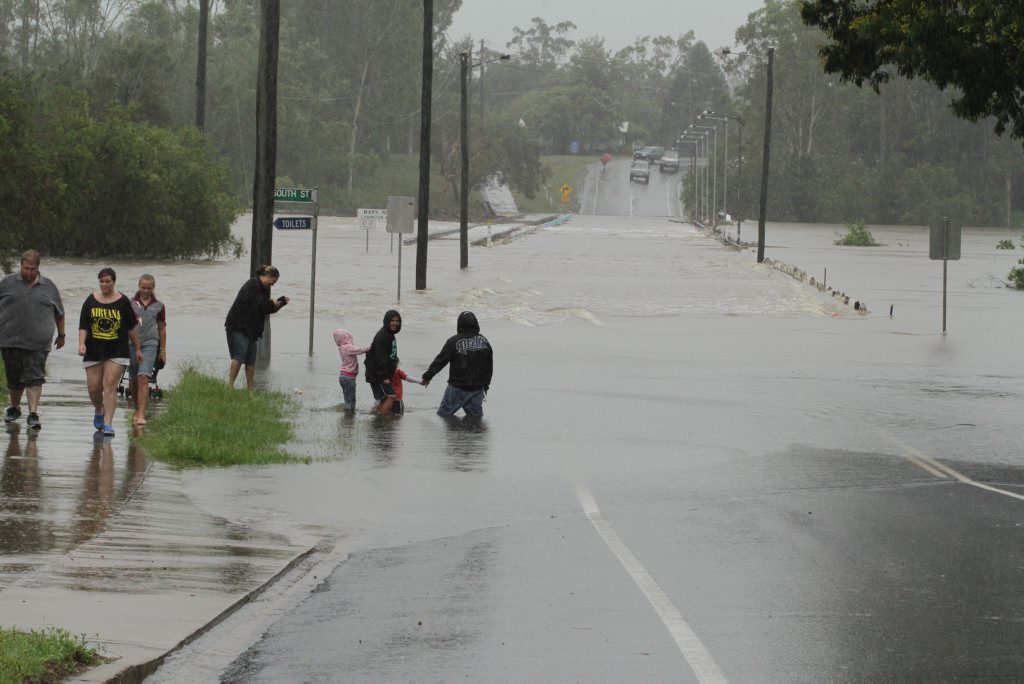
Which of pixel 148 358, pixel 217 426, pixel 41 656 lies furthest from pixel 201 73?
pixel 41 656

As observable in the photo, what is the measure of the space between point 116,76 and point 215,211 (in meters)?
24.4

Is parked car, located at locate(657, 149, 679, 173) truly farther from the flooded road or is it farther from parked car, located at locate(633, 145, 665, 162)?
the flooded road

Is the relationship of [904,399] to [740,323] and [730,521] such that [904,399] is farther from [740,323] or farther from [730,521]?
[740,323]

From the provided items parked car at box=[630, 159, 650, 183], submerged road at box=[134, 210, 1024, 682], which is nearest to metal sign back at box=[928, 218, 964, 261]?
submerged road at box=[134, 210, 1024, 682]

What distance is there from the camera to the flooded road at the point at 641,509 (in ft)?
27.5

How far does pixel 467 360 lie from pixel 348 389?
1553 millimetres

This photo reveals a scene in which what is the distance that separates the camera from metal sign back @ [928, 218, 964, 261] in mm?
34562

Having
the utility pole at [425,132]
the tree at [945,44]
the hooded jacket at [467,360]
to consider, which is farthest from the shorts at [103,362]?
the utility pole at [425,132]

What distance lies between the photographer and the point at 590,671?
25.7ft

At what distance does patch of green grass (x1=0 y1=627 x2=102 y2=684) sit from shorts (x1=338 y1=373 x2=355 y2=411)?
11.5 m

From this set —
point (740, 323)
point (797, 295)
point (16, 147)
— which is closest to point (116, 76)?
point (16, 147)

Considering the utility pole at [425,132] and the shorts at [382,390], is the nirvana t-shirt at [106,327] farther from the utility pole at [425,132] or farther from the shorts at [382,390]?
the utility pole at [425,132]

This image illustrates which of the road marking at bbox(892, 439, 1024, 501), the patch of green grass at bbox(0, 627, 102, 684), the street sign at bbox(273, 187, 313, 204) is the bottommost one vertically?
the road marking at bbox(892, 439, 1024, 501)

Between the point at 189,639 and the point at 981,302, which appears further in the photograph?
the point at 981,302
